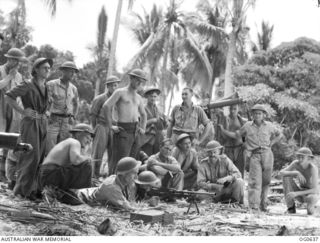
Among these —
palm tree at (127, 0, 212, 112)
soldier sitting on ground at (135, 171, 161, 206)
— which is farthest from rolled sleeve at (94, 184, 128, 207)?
palm tree at (127, 0, 212, 112)

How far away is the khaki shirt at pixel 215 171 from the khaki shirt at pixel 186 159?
1.29 ft

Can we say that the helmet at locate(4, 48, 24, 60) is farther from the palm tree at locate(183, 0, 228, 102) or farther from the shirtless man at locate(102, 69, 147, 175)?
the palm tree at locate(183, 0, 228, 102)

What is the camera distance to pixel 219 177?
613 cm

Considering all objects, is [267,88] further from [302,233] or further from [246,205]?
[302,233]

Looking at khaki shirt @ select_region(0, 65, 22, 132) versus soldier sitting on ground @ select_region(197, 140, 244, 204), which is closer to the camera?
khaki shirt @ select_region(0, 65, 22, 132)

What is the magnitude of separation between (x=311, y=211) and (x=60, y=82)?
347 cm

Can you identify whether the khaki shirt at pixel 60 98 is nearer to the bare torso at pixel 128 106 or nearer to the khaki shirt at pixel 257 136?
the bare torso at pixel 128 106

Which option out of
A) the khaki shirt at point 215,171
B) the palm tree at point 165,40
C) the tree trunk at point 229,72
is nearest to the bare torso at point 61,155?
the khaki shirt at point 215,171

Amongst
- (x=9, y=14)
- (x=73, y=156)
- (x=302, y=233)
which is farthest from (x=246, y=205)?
(x=9, y=14)

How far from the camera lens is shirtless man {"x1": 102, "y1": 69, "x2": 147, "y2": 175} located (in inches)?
239

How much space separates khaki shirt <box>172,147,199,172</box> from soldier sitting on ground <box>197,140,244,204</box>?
38cm

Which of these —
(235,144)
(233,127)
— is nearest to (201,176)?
(235,144)

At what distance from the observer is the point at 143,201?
17.9 ft

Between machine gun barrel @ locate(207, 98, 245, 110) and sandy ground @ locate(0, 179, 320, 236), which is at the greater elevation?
machine gun barrel @ locate(207, 98, 245, 110)
